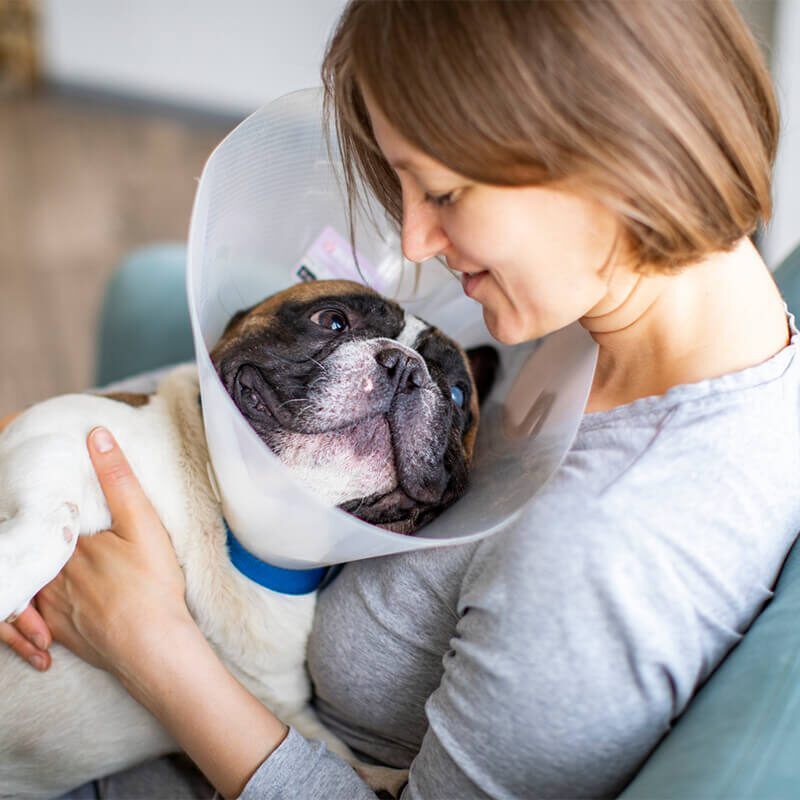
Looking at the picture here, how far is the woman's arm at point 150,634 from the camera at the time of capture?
4.32ft

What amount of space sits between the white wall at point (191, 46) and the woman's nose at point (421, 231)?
466 cm

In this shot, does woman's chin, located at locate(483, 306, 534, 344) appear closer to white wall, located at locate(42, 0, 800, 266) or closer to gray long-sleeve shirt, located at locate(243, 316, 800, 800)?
gray long-sleeve shirt, located at locate(243, 316, 800, 800)

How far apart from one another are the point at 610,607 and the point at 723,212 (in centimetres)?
52

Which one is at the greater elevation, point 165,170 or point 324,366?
point 324,366

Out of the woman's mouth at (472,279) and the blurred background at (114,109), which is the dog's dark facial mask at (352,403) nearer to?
the woman's mouth at (472,279)

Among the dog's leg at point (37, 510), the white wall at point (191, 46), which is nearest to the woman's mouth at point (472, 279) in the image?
the dog's leg at point (37, 510)

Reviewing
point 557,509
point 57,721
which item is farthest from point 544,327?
point 57,721

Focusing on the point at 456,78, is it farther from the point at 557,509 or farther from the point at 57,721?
the point at 57,721

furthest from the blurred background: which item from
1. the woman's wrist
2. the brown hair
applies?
the brown hair

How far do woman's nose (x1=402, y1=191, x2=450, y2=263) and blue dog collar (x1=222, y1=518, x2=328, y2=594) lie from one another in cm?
61

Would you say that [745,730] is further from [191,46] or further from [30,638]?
[191,46]

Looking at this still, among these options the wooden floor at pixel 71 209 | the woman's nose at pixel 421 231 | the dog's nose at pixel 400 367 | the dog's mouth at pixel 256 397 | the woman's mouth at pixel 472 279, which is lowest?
the wooden floor at pixel 71 209

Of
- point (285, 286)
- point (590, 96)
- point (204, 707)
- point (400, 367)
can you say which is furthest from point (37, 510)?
point (590, 96)

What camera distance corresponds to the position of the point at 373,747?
5.11ft
